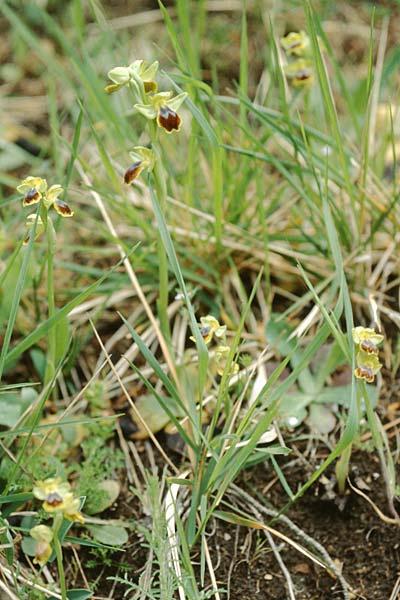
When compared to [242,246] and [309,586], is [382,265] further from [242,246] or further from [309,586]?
[309,586]

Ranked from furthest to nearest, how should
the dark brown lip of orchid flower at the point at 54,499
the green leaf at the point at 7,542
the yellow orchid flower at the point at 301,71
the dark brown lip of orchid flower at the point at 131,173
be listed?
the yellow orchid flower at the point at 301,71 < the dark brown lip of orchid flower at the point at 131,173 < the green leaf at the point at 7,542 < the dark brown lip of orchid flower at the point at 54,499

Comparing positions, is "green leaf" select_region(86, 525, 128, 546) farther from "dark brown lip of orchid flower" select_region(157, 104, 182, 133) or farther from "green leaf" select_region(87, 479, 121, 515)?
"dark brown lip of orchid flower" select_region(157, 104, 182, 133)

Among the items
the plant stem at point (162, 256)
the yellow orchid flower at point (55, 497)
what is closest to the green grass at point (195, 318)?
the plant stem at point (162, 256)

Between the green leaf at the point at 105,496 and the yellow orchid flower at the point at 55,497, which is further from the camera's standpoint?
the green leaf at the point at 105,496

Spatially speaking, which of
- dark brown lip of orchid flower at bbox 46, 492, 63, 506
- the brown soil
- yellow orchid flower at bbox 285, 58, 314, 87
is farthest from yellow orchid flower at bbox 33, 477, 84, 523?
yellow orchid flower at bbox 285, 58, 314, 87

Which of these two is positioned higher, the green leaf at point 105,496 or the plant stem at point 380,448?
the plant stem at point 380,448

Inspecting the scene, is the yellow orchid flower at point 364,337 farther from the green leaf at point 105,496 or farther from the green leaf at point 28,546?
the green leaf at point 28,546

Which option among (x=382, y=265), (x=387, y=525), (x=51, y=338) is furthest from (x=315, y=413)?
(x=51, y=338)
